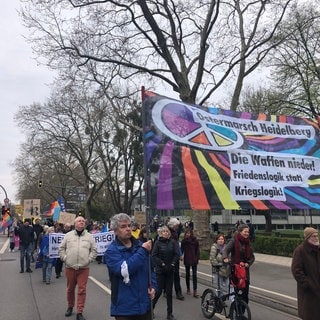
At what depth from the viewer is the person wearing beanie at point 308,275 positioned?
5562mm

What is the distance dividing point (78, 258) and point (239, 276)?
286cm

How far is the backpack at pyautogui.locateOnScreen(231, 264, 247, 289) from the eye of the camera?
7.20 m

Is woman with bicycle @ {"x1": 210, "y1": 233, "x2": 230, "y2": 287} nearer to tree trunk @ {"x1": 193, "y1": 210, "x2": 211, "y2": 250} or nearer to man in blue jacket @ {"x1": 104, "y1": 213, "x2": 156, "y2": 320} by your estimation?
man in blue jacket @ {"x1": 104, "y1": 213, "x2": 156, "y2": 320}

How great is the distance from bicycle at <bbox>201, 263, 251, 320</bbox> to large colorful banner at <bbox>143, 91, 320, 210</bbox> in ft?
7.00

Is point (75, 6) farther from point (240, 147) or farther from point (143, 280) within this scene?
point (143, 280)

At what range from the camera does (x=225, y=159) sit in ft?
19.3

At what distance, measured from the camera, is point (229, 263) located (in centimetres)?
746

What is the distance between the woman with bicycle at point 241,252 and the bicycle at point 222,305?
0.20 metres

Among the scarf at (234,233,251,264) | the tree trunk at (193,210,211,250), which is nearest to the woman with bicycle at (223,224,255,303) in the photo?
the scarf at (234,233,251,264)

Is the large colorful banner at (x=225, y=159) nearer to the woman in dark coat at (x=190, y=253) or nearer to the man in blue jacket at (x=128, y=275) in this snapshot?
the man in blue jacket at (x=128, y=275)

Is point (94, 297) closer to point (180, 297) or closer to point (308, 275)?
point (180, 297)

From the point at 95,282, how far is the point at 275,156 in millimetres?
8330

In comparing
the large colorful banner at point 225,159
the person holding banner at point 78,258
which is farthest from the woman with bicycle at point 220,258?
the large colorful banner at point 225,159

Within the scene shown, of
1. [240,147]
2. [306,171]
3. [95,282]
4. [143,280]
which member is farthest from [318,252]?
[95,282]
